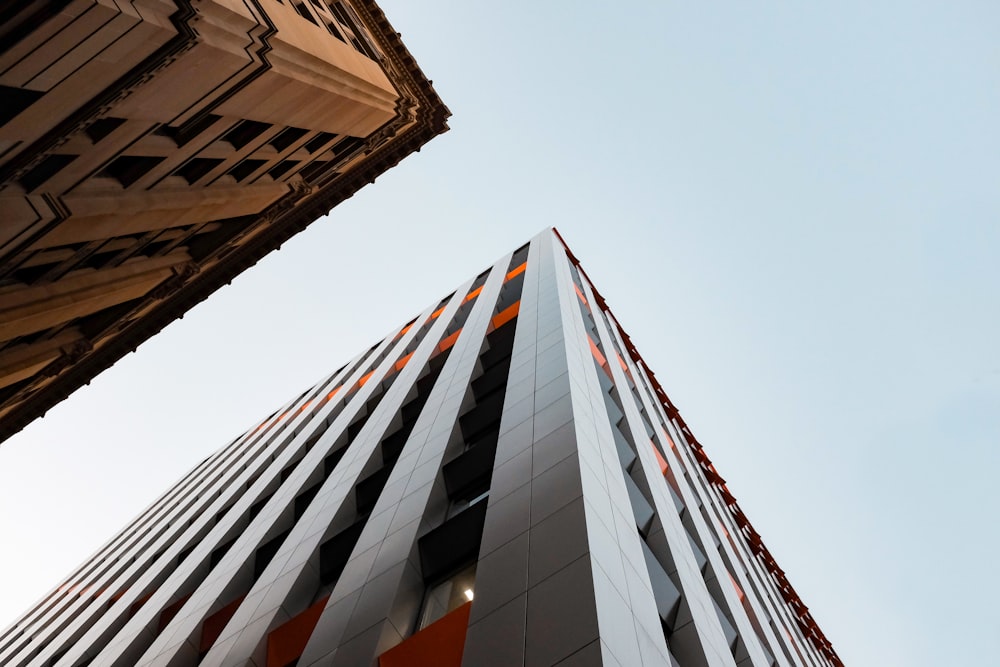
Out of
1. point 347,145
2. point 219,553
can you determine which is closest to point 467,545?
point 219,553

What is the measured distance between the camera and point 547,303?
27.2 m

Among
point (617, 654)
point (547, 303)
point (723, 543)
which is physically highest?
point (547, 303)

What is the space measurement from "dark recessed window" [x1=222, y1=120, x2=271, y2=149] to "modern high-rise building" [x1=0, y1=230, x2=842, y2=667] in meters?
9.76

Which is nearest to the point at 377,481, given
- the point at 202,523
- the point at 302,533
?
the point at 302,533

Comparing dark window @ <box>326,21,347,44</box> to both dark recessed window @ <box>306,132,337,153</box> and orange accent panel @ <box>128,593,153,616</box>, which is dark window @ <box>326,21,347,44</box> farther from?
orange accent panel @ <box>128,593,153,616</box>

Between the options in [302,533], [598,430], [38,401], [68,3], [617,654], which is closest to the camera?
[617,654]

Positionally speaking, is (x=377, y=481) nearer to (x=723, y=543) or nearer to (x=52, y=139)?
(x=52, y=139)

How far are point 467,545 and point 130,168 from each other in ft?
40.7

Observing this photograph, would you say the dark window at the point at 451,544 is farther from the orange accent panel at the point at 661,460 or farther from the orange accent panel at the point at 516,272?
the orange accent panel at the point at 516,272

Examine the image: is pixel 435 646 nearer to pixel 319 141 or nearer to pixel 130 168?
pixel 130 168

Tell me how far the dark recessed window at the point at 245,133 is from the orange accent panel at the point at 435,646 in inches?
584

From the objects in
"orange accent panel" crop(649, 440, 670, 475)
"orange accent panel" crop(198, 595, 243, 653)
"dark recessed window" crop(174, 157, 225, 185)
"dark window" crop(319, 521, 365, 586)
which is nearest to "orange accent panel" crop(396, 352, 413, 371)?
"orange accent panel" crop(649, 440, 670, 475)

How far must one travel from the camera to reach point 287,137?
78.5 feet

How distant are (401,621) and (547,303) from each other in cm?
1568
